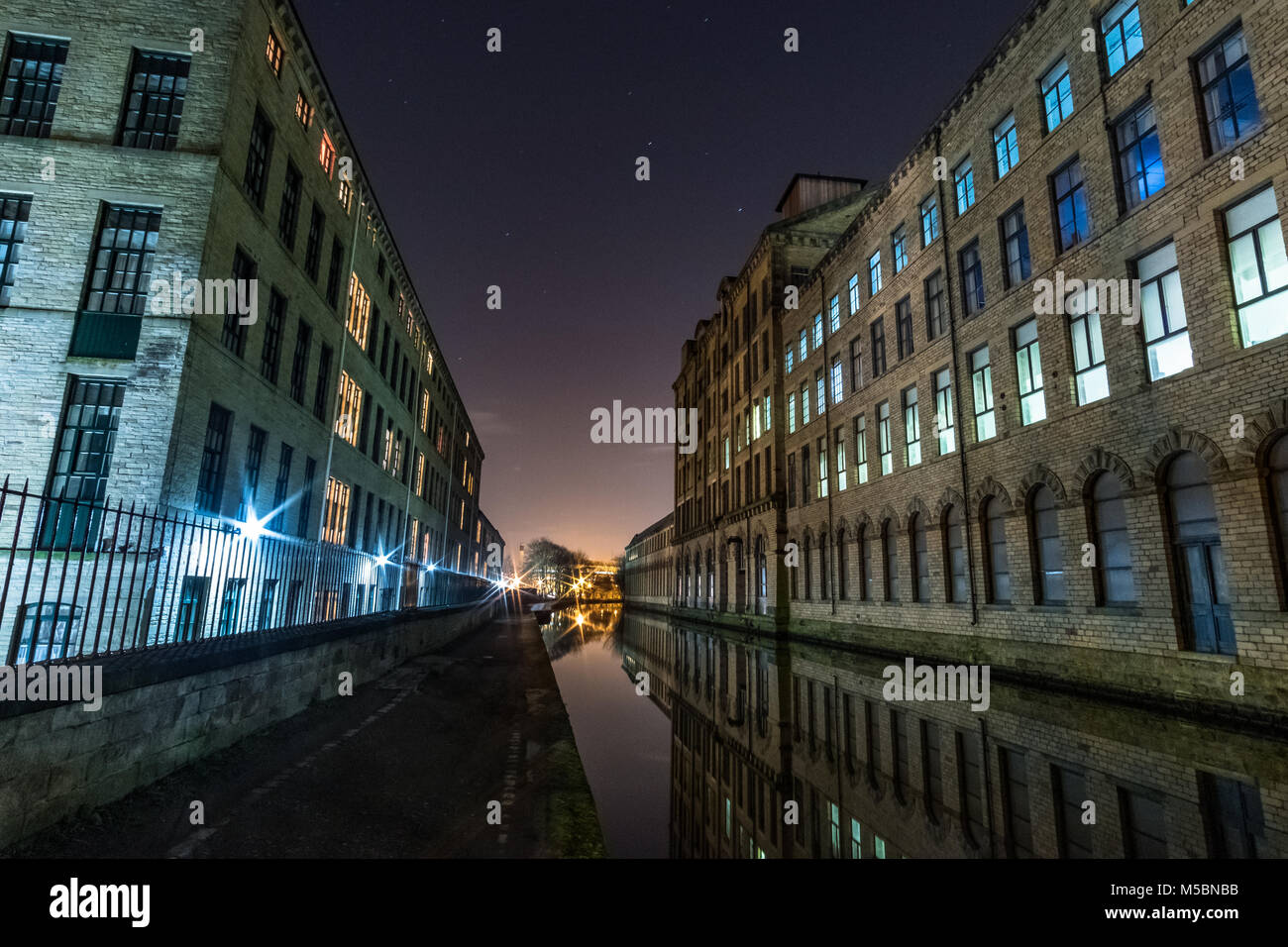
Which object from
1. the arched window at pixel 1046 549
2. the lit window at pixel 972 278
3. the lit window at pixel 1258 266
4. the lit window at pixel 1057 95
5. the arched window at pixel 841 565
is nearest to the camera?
the lit window at pixel 1258 266

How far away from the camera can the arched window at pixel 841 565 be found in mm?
23969

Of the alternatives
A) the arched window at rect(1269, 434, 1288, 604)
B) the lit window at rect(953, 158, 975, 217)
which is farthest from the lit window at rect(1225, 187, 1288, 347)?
the lit window at rect(953, 158, 975, 217)

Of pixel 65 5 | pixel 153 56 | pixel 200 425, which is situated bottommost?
pixel 200 425

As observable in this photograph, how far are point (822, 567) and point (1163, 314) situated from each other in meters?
16.0

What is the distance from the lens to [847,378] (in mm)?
25094

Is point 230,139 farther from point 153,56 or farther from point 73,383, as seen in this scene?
point 73,383

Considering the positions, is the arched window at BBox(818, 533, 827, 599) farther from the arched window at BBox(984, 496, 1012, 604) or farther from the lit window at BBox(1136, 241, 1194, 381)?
the lit window at BBox(1136, 241, 1194, 381)

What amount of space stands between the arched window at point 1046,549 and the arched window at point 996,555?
94 centimetres

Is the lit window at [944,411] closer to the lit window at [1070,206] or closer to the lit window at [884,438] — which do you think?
the lit window at [884,438]

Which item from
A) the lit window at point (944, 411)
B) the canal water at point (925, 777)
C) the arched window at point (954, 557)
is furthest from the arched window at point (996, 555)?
the canal water at point (925, 777)

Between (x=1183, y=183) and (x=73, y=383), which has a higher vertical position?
(x=1183, y=183)

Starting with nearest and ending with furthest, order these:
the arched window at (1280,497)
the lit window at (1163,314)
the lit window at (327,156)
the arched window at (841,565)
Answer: the arched window at (1280,497) < the lit window at (1163,314) < the lit window at (327,156) < the arched window at (841,565)
